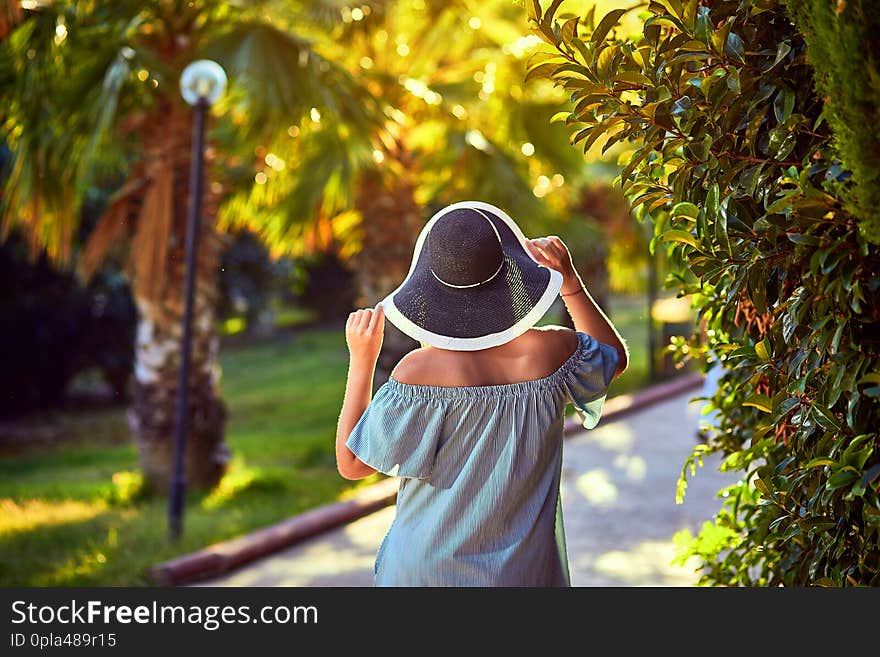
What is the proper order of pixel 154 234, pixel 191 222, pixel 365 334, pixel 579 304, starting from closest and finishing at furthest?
pixel 365 334
pixel 579 304
pixel 191 222
pixel 154 234

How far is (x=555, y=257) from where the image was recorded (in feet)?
A: 8.64

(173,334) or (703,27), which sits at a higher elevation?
(703,27)

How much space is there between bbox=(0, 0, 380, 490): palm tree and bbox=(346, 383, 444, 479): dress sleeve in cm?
560

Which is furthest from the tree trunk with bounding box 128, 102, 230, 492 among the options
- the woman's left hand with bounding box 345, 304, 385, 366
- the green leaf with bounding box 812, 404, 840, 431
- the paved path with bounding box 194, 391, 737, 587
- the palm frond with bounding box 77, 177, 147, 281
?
the green leaf with bounding box 812, 404, 840, 431

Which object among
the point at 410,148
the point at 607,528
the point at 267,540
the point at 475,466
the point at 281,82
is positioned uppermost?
the point at 281,82

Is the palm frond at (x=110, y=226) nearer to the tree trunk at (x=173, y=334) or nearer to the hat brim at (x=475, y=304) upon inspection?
the tree trunk at (x=173, y=334)

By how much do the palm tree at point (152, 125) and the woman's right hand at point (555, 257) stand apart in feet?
17.6

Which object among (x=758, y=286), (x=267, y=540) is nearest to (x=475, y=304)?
(x=758, y=286)

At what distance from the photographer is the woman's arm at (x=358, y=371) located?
237 centimetres

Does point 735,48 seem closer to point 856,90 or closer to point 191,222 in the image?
point 856,90

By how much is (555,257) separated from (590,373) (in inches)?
14.1

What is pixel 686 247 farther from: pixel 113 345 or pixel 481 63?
pixel 113 345

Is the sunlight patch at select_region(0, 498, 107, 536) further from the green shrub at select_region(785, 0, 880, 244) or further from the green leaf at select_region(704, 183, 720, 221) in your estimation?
the green shrub at select_region(785, 0, 880, 244)

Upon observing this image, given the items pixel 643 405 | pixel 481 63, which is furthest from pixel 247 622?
pixel 643 405
